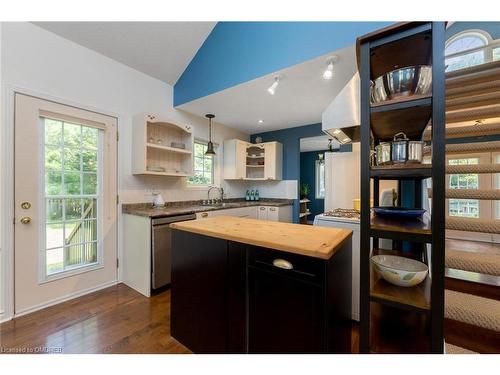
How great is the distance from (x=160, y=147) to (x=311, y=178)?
5.91 metres

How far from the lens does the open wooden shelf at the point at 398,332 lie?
1.08 m

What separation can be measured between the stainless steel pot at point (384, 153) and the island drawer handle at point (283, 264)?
0.66 metres

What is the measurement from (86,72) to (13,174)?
130 centimetres

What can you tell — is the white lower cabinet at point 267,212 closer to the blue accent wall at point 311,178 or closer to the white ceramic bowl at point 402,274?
the white ceramic bowl at point 402,274

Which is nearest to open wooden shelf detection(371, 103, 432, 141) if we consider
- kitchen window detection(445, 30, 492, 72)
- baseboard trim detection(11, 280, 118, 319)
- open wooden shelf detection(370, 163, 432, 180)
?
open wooden shelf detection(370, 163, 432, 180)

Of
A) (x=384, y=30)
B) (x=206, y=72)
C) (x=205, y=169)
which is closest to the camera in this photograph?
(x=384, y=30)

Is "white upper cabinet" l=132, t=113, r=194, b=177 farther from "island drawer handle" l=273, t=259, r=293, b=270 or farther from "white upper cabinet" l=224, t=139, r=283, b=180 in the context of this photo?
"island drawer handle" l=273, t=259, r=293, b=270

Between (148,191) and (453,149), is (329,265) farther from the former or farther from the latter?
(148,191)

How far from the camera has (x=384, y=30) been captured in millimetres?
934

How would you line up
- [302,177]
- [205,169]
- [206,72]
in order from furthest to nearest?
[302,177] < [205,169] < [206,72]

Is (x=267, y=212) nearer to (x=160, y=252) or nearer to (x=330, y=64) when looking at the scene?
(x=160, y=252)

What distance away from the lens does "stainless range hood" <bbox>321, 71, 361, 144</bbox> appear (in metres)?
1.66
